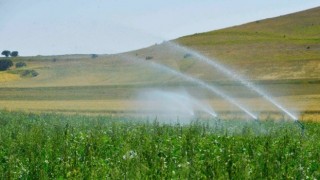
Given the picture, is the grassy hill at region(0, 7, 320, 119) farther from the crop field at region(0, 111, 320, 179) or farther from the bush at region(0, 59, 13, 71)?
the crop field at region(0, 111, 320, 179)

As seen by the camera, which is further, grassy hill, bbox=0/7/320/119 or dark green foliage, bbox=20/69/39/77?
dark green foliage, bbox=20/69/39/77

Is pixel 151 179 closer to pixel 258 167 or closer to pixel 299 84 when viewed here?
pixel 258 167

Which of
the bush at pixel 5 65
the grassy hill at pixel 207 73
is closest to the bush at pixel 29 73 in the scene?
the grassy hill at pixel 207 73

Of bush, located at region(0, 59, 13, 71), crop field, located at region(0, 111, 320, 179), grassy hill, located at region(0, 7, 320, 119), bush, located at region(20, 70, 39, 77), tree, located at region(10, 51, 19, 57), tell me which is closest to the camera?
crop field, located at region(0, 111, 320, 179)

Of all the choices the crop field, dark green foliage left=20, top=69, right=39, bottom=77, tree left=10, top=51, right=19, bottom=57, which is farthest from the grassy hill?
tree left=10, top=51, right=19, bottom=57

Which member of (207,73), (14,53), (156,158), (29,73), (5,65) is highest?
(14,53)

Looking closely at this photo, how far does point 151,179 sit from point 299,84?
59.6m

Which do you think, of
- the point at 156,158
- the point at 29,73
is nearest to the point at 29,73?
the point at 29,73

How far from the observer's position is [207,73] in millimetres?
84312

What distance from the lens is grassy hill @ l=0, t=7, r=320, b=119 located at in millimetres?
62031

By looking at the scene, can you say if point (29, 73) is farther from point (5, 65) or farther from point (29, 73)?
point (5, 65)

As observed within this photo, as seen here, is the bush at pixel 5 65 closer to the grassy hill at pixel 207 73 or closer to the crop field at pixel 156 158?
the grassy hill at pixel 207 73

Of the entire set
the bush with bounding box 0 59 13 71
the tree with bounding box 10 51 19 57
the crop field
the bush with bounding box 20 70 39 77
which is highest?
the tree with bounding box 10 51 19 57

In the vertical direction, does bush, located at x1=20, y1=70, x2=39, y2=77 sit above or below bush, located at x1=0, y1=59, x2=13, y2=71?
below
